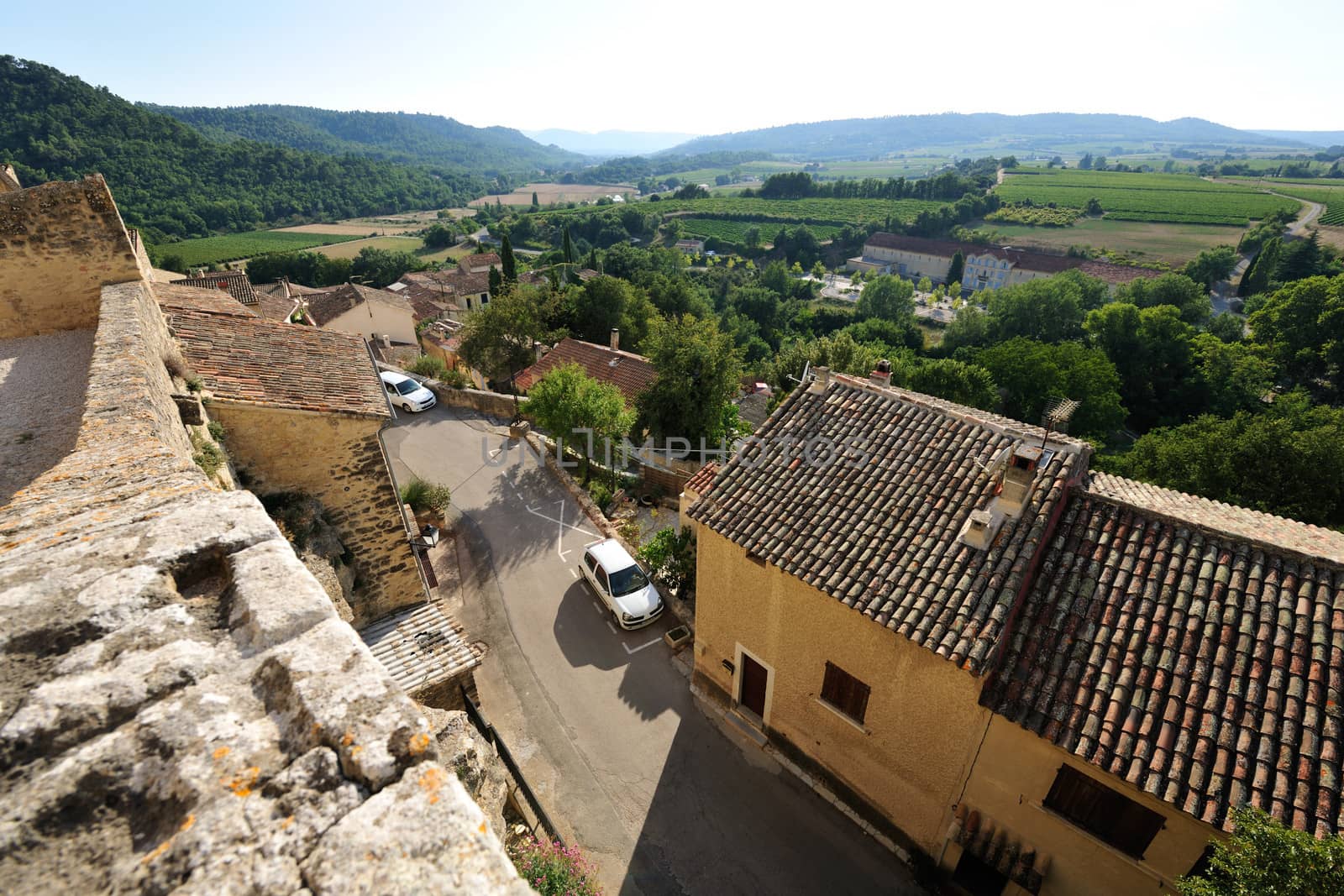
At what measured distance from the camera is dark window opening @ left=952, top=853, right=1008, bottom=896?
9156 millimetres

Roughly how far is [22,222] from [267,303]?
25.0 meters

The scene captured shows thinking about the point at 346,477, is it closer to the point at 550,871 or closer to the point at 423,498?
the point at 550,871

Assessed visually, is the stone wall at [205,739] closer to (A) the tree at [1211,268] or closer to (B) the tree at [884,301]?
(B) the tree at [884,301]

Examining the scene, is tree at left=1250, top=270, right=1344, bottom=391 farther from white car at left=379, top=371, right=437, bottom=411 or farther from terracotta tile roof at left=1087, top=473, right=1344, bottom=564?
white car at left=379, top=371, right=437, bottom=411

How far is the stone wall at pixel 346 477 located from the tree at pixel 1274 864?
A: 11.8m

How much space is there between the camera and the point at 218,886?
1.88m

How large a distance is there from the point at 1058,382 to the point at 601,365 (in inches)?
1255

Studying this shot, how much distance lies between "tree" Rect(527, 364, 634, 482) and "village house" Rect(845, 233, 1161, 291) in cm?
9330

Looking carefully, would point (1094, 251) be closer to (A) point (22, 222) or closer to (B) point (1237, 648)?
(B) point (1237, 648)

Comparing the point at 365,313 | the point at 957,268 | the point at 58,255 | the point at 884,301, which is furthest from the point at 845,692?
the point at 957,268

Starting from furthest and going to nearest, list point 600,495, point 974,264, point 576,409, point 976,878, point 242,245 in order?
point 974,264, point 242,245, point 600,495, point 576,409, point 976,878

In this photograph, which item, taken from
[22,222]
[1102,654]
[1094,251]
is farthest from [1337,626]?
[1094,251]

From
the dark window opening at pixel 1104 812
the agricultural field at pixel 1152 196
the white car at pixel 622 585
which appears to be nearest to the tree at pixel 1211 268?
the agricultural field at pixel 1152 196

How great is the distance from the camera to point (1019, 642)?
7.90 m
